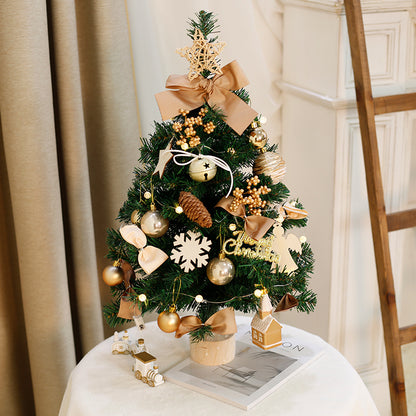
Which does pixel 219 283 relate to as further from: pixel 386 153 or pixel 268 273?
pixel 386 153

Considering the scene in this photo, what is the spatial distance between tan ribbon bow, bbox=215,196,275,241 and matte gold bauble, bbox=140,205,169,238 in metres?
0.10

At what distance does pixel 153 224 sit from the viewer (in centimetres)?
90

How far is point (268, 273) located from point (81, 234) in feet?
1.88

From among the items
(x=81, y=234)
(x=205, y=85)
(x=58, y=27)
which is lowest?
(x=81, y=234)

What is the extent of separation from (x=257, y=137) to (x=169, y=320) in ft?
1.11

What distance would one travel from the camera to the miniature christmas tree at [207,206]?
2.91 ft

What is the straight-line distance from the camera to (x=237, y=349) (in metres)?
1.04

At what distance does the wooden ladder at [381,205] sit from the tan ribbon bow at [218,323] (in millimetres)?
498

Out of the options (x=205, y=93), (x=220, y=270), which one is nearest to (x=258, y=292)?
(x=220, y=270)

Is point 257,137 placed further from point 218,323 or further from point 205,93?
point 218,323

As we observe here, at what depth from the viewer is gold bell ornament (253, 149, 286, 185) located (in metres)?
0.91

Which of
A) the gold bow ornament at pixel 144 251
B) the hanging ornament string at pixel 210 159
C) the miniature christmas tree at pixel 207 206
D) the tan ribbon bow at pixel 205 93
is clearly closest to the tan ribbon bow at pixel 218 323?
the miniature christmas tree at pixel 207 206

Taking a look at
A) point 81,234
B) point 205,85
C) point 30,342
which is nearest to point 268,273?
point 205,85

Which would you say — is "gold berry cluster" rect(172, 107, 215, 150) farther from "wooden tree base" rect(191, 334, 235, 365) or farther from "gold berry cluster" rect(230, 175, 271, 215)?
"wooden tree base" rect(191, 334, 235, 365)
